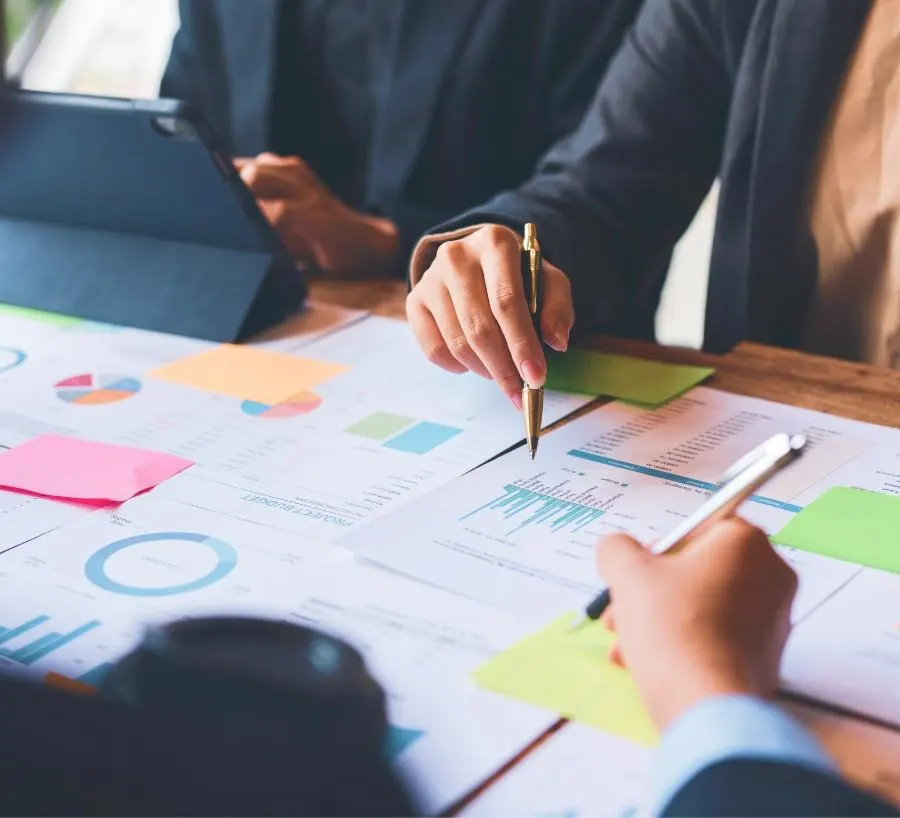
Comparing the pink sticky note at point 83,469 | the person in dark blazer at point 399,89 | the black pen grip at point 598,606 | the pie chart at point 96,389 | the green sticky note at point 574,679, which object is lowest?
the pie chart at point 96,389

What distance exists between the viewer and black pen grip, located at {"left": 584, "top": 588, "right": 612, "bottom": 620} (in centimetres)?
62

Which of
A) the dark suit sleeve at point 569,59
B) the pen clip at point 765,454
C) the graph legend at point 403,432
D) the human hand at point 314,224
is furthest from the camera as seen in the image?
the dark suit sleeve at point 569,59

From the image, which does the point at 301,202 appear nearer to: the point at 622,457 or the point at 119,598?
the point at 622,457

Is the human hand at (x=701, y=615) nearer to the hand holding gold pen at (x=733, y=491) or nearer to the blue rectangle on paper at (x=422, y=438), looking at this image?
the hand holding gold pen at (x=733, y=491)

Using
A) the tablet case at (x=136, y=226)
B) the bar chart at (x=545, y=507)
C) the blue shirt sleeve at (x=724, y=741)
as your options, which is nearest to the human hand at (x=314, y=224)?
the tablet case at (x=136, y=226)

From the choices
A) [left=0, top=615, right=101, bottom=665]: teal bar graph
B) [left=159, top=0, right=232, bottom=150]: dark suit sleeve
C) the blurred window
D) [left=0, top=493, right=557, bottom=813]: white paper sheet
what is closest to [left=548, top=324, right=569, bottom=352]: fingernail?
[left=0, top=493, right=557, bottom=813]: white paper sheet

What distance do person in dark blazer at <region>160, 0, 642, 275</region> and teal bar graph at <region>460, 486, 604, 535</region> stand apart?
681 mm

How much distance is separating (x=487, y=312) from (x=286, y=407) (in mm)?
188

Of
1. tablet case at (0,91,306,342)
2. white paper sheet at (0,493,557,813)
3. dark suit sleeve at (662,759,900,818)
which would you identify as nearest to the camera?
dark suit sleeve at (662,759,900,818)

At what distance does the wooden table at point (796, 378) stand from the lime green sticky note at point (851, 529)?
17cm

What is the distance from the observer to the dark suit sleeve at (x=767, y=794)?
43 cm

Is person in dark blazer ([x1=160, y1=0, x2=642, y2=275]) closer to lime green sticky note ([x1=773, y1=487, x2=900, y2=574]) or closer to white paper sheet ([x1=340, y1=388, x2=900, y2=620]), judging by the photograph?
white paper sheet ([x1=340, y1=388, x2=900, y2=620])

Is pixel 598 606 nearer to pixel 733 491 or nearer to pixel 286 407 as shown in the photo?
pixel 733 491

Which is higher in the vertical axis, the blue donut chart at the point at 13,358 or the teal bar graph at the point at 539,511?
the teal bar graph at the point at 539,511
